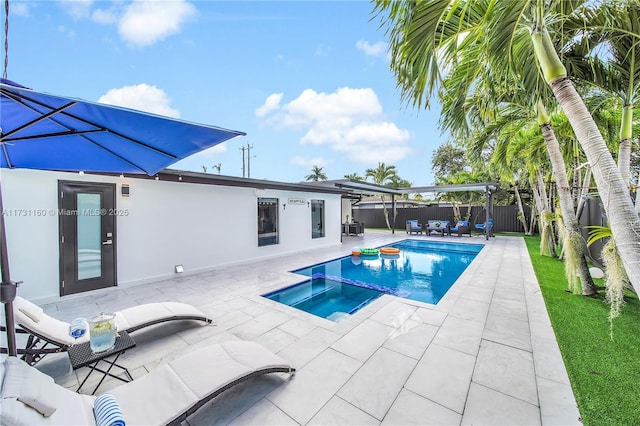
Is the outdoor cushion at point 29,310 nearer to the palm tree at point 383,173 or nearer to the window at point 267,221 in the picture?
the window at point 267,221

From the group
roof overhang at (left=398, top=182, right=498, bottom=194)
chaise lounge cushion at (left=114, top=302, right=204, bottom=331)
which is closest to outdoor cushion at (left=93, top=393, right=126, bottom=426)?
chaise lounge cushion at (left=114, top=302, right=204, bottom=331)

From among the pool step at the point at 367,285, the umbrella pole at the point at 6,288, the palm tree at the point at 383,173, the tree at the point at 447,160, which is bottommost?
the pool step at the point at 367,285

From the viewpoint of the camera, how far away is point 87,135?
9.36 feet

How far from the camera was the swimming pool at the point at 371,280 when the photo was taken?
5875 millimetres

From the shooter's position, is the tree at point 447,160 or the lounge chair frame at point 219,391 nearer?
the lounge chair frame at point 219,391

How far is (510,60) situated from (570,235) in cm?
422

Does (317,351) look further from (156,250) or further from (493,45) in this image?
(156,250)

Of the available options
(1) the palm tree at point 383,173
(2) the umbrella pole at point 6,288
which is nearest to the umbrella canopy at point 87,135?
(2) the umbrella pole at point 6,288

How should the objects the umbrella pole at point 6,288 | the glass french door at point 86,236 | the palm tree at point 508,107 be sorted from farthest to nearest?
1. the glass french door at point 86,236
2. the palm tree at point 508,107
3. the umbrella pole at point 6,288

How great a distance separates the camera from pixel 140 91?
51.0ft

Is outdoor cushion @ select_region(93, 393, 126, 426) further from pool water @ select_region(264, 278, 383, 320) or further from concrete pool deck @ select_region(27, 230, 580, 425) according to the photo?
pool water @ select_region(264, 278, 383, 320)

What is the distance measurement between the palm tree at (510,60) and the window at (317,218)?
9880mm

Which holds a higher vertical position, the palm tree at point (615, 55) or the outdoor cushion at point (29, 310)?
the palm tree at point (615, 55)

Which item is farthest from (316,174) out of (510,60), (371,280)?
(510,60)
